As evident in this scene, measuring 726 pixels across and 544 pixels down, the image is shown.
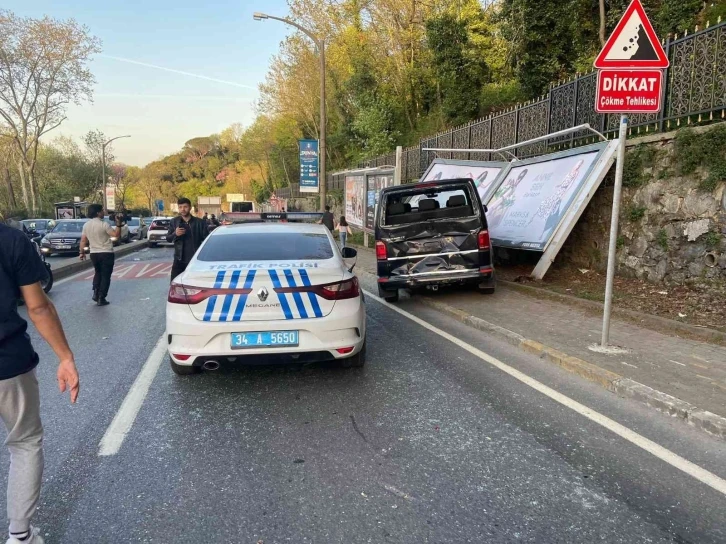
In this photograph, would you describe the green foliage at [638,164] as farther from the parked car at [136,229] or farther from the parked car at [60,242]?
the parked car at [136,229]

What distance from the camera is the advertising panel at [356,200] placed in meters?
20.8

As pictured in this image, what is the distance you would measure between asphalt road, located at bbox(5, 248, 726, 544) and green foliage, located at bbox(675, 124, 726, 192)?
4.00 metres

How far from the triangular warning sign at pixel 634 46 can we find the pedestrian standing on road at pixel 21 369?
16.7 feet

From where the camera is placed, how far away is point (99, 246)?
9453mm

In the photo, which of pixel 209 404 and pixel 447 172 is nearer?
pixel 209 404

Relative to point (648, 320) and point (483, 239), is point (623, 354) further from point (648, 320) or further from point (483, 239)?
point (483, 239)

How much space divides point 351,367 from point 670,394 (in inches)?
109

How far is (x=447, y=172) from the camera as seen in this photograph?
14586mm

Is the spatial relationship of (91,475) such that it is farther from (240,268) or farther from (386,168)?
(386,168)

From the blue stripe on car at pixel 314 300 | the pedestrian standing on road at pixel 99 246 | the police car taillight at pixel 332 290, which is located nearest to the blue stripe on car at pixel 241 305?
the police car taillight at pixel 332 290

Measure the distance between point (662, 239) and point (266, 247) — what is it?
619 cm

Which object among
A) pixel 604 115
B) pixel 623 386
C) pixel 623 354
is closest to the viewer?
pixel 623 386

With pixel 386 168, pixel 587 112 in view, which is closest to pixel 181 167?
pixel 386 168

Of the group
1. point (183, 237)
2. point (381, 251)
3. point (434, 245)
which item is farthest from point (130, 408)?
point (434, 245)
